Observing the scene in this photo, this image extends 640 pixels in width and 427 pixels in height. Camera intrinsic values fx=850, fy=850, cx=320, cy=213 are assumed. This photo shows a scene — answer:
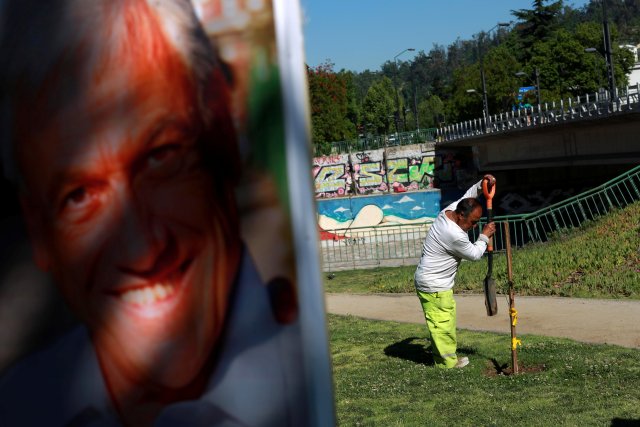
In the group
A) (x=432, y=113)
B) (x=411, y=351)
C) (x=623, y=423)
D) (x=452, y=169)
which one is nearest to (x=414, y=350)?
(x=411, y=351)

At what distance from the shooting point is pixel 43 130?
2080mm

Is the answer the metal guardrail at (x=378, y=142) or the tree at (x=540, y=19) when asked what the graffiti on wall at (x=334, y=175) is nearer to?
the metal guardrail at (x=378, y=142)

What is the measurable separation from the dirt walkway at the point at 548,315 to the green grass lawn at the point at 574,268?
23.2 inches

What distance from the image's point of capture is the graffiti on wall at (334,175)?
55.4 meters

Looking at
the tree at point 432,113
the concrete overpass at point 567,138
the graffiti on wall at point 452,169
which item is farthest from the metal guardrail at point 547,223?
the tree at point 432,113

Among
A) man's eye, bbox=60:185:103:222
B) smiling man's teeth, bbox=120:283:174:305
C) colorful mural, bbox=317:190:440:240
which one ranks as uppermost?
man's eye, bbox=60:185:103:222

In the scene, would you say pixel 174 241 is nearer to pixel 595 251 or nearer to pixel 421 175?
pixel 595 251

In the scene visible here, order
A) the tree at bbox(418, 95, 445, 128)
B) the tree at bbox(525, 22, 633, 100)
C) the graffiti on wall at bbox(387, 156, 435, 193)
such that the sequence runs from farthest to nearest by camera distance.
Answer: the tree at bbox(418, 95, 445, 128) < the tree at bbox(525, 22, 633, 100) < the graffiti on wall at bbox(387, 156, 435, 193)

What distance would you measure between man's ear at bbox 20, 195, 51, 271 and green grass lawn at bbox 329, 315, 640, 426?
450 cm

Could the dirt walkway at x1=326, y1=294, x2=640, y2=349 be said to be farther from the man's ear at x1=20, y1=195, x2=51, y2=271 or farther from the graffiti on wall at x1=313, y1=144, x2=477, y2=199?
the graffiti on wall at x1=313, y1=144, x2=477, y2=199

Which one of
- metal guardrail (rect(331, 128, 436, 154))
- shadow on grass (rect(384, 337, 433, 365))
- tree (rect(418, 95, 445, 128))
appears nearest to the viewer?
shadow on grass (rect(384, 337, 433, 365))

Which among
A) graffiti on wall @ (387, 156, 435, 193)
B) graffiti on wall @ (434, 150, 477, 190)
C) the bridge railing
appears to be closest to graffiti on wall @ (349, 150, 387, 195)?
graffiti on wall @ (387, 156, 435, 193)

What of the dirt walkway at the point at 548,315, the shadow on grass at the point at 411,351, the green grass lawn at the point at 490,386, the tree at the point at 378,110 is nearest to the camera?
the green grass lawn at the point at 490,386

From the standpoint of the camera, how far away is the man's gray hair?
6.64 ft
